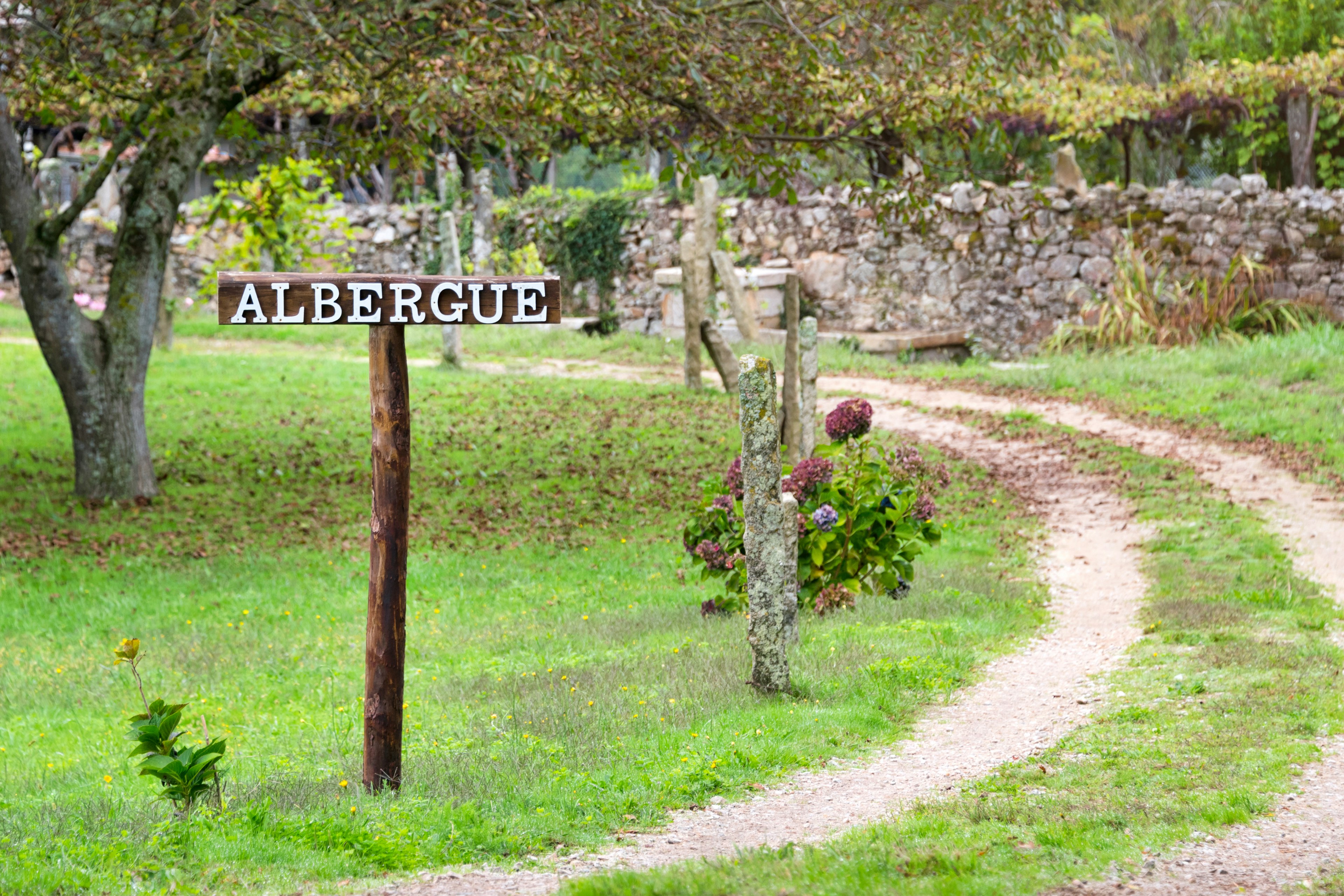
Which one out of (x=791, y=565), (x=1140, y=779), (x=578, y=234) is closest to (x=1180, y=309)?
(x=578, y=234)

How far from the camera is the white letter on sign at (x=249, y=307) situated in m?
4.90

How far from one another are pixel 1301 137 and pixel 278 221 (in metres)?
16.5

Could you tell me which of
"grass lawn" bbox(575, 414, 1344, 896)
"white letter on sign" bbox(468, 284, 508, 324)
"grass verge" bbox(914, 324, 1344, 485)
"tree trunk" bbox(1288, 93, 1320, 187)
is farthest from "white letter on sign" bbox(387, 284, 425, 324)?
"tree trunk" bbox(1288, 93, 1320, 187)

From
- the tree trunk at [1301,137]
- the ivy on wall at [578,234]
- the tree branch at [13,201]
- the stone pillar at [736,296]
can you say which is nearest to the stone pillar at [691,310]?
the stone pillar at [736,296]

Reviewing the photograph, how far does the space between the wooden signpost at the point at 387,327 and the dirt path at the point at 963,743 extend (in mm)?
977

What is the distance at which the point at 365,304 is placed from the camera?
15.8ft

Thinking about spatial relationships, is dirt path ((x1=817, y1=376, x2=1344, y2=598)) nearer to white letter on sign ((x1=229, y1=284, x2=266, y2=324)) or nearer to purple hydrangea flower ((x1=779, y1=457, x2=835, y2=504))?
purple hydrangea flower ((x1=779, y1=457, x2=835, y2=504))

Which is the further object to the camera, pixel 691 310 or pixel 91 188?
pixel 691 310

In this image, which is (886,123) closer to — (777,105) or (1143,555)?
(777,105)

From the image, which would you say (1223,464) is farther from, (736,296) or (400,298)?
(400,298)

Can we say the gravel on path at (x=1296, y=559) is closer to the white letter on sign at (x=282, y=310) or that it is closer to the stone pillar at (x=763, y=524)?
the stone pillar at (x=763, y=524)

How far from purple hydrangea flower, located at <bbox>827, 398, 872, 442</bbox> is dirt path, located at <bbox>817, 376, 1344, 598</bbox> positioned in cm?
320

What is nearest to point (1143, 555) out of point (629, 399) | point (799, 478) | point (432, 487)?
point (799, 478)

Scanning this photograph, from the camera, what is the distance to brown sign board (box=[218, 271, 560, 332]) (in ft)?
15.7
